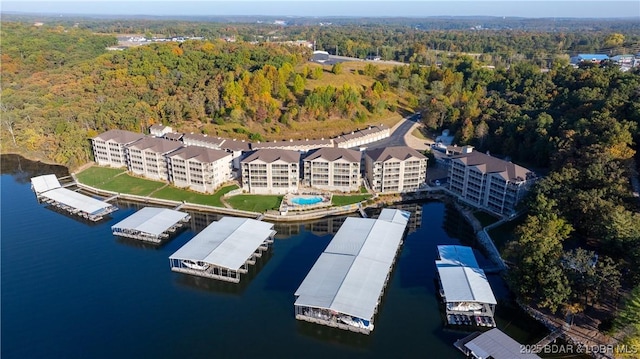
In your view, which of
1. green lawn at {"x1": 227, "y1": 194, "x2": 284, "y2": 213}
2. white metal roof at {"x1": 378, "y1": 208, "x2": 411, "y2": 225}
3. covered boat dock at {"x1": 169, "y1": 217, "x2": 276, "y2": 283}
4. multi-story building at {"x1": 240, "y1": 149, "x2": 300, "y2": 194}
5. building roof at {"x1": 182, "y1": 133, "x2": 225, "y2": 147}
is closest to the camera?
covered boat dock at {"x1": 169, "y1": 217, "x2": 276, "y2": 283}

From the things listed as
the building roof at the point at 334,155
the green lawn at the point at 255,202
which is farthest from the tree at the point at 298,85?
the green lawn at the point at 255,202

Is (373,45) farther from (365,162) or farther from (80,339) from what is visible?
(80,339)

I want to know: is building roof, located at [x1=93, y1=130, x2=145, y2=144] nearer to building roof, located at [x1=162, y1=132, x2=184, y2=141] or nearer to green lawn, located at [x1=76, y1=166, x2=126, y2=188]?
green lawn, located at [x1=76, y1=166, x2=126, y2=188]

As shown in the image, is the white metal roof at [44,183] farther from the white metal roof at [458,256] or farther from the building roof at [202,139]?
the white metal roof at [458,256]

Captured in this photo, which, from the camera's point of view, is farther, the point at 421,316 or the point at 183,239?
the point at 183,239

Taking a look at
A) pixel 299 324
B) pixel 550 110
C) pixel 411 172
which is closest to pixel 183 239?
pixel 299 324

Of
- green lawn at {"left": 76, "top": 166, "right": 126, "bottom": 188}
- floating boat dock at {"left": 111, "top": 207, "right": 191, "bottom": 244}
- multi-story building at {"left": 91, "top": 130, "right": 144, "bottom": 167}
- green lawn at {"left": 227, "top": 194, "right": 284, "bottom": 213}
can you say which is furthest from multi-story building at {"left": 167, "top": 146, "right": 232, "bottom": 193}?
multi-story building at {"left": 91, "top": 130, "right": 144, "bottom": 167}
